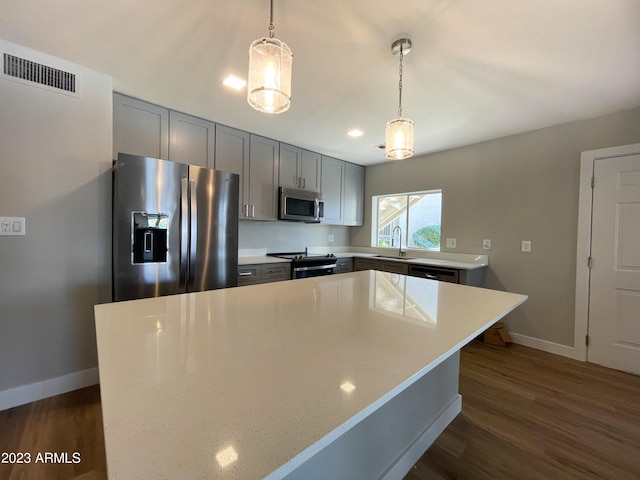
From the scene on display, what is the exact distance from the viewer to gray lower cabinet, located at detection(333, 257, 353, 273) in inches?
156

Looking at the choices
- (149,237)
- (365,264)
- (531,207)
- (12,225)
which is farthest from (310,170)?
(12,225)

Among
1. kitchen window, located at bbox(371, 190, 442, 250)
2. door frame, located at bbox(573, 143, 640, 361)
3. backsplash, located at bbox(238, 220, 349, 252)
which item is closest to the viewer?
door frame, located at bbox(573, 143, 640, 361)

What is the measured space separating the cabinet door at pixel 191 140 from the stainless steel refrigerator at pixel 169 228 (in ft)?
1.64

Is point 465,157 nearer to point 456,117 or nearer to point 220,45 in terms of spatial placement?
point 456,117

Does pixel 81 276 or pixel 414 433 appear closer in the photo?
pixel 414 433

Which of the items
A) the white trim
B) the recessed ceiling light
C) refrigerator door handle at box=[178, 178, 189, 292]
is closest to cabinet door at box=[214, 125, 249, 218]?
refrigerator door handle at box=[178, 178, 189, 292]

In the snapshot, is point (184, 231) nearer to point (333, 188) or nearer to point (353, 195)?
point (333, 188)

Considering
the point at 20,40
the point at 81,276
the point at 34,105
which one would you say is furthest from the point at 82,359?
the point at 20,40

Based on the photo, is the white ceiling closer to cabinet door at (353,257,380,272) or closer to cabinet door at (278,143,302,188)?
cabinet door at (278,143,302,188)

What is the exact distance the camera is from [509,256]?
123 inches

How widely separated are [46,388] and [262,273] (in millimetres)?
1831

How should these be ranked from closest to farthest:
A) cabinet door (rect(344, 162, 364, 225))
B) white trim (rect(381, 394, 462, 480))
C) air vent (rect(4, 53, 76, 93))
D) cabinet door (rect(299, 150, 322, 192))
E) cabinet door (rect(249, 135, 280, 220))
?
white trim (rect(381, 394, 462, 480)) < air vent (rect(4, 53, 76, 93)) < cabinet door (rect(249, 135, 280, 220)) < cabinet door (rect(299, 150, 322, 192)) < cabinet door (rect(344, 162, 364, 225))

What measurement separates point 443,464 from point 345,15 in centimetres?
239

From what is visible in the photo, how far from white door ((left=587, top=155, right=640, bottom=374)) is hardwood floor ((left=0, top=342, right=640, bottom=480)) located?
25 centimetres
